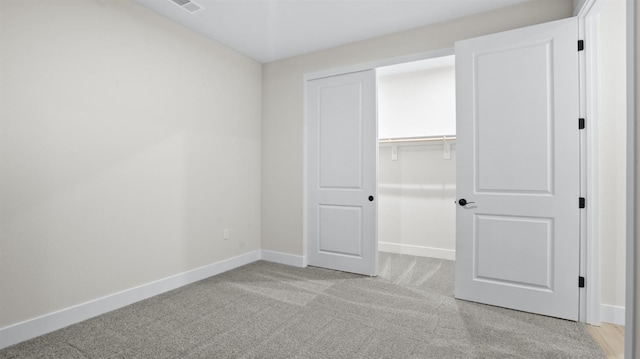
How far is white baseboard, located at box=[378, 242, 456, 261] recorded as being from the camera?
4.23 metres

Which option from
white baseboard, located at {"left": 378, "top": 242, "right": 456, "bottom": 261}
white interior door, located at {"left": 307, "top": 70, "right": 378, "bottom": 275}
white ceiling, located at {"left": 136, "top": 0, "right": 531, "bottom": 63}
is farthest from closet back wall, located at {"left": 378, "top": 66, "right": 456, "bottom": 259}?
white ceiling, located at {"left": 136, "top": 0, "right": 531, "bottom": 63}

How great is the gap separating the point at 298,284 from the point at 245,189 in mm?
1381

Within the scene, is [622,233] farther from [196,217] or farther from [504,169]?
[196,217]

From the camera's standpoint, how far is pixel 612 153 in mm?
2398

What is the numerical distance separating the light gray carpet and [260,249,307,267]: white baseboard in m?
0.69

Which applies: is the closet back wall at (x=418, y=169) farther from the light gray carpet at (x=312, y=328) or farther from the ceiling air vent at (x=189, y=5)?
the ceiling air vent at (x=189, y=5)

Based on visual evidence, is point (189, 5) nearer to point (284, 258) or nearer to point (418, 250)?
point (284, 258)

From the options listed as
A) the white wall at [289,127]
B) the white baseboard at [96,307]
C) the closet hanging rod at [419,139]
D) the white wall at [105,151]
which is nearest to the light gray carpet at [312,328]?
the white baseboard at [96,307]

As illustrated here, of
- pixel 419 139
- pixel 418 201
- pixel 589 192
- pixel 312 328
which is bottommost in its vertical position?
pixel 312 328

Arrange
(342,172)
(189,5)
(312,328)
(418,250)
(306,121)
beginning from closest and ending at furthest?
(312,328), (189,5), (342,172), (306,121), (418,250)

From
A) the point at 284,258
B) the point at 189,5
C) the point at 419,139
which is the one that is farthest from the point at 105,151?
the point at 419,139

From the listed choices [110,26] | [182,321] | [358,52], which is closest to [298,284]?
[182,321]

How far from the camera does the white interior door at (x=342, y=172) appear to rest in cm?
353

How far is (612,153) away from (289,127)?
305 cm
